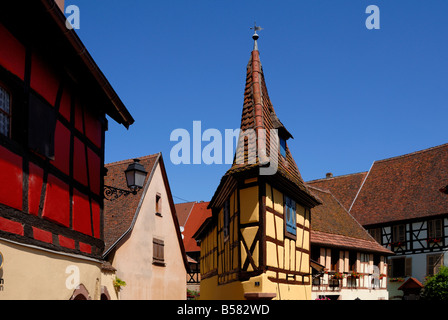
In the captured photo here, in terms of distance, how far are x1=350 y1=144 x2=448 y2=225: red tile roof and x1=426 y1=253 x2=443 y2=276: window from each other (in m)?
2.50

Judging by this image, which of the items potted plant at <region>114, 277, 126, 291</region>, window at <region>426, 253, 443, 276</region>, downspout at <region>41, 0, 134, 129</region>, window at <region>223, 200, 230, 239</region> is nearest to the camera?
downspout at <region>41, 0, 134, 129</region>

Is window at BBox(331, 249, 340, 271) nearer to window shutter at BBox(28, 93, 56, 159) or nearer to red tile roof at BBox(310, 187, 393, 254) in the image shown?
red tile roof at BBox(310, 187, 393, 254)

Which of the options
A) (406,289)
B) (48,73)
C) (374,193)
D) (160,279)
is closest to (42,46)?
(48,73)

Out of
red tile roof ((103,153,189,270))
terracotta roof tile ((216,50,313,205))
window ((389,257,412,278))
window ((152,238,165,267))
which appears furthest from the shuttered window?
terracotta roof tile ((216,50,313,205))

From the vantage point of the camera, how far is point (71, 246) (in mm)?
9141

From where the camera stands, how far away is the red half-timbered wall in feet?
22.9

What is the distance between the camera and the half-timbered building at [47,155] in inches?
275

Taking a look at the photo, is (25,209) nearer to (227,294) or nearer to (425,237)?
(227,294)

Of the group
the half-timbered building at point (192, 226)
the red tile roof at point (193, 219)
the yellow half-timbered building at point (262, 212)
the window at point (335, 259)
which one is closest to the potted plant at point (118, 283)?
the yellow half-timbered building at point (262, 212)

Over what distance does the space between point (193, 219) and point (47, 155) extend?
32.9 metres

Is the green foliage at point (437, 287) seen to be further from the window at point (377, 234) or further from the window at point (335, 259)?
the window at point (377, 234)

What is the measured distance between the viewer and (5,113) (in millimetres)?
7156

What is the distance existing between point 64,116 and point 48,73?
2.91 ft
